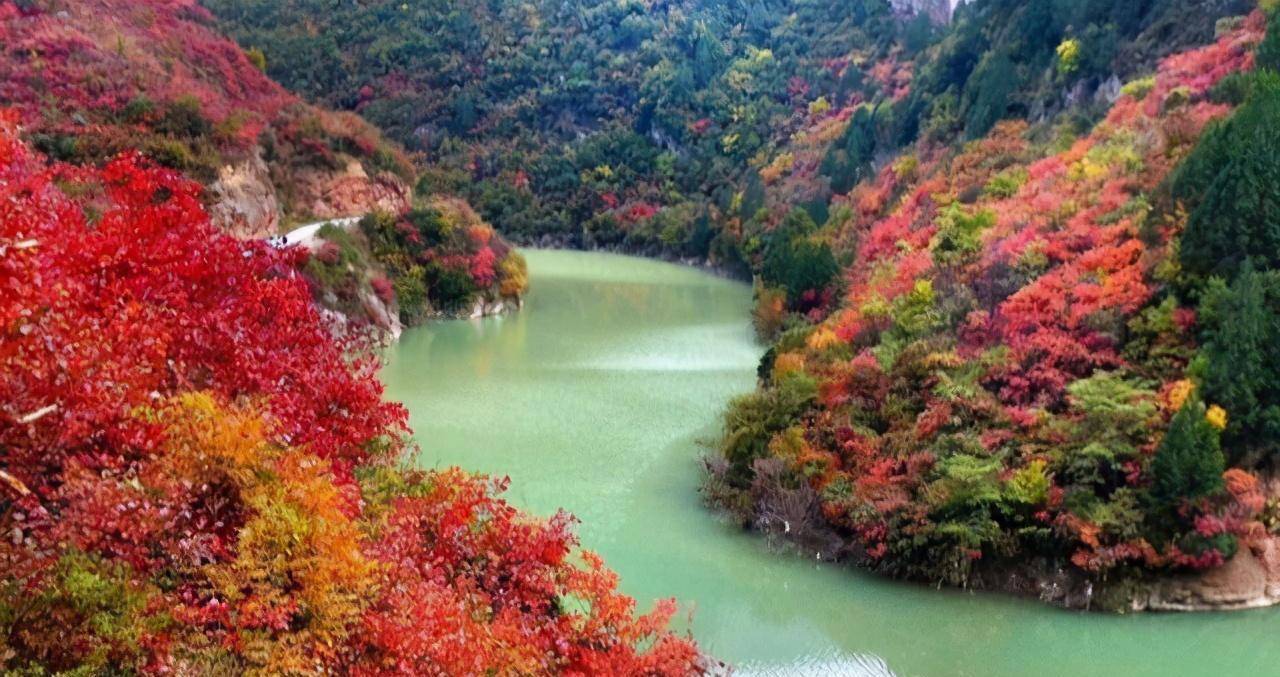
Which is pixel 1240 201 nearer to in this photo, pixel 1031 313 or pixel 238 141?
pixel 1031 313

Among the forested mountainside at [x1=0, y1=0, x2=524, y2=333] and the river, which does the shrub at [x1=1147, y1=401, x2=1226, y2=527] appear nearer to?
the river

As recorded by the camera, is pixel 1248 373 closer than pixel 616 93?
Yes

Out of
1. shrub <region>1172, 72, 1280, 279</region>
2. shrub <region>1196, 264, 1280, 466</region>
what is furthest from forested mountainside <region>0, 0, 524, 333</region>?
shrub <region>1196, 264, 1280, 466</region>

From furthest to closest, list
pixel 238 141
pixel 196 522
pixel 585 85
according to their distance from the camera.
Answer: pixel 585 85, pixel 238 141, pixel 196 522

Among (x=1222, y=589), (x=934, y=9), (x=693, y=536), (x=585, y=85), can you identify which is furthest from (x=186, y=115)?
(x=585, y=85)

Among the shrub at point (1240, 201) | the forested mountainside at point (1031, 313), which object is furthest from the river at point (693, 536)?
the shrub at point (1240, 201)

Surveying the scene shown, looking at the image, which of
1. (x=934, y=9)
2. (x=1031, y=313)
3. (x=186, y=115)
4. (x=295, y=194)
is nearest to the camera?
(x=1031, y=313)
